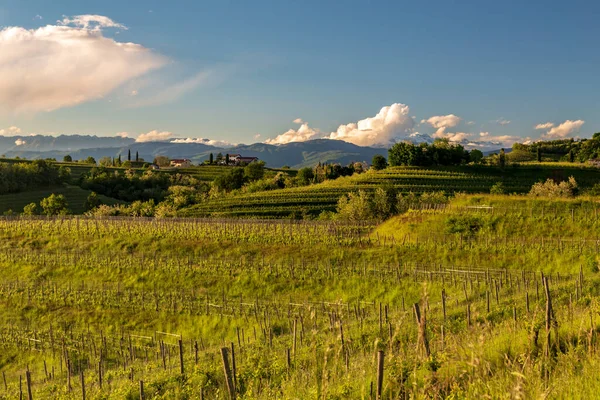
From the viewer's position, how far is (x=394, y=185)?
76375mm

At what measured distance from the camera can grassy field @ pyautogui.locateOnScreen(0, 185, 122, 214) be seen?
91.9 meters

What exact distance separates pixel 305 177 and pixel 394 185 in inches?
1471

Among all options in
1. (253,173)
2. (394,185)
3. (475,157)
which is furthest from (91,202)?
(475,157)

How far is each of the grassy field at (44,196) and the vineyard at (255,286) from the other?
5206 centimetres

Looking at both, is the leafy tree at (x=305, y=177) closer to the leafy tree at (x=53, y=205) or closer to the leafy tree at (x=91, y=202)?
the leafy tree at (x=91, y=202)

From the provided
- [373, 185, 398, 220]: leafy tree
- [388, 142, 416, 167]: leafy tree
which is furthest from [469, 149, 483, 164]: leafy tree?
[373, 185, 398, 220]: leafy tree

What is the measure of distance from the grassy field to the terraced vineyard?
3610 centimetres

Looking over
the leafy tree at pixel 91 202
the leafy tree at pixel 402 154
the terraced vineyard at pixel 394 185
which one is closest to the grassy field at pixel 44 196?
the leafy tree at pixel 91 202

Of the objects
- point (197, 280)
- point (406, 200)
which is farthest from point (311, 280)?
point (406, 200)

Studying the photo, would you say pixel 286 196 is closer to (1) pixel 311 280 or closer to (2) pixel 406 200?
(2) pixel 406 200

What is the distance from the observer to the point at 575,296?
16750 millimetres

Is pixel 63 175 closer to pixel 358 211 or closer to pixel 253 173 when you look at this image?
pixel 253 173

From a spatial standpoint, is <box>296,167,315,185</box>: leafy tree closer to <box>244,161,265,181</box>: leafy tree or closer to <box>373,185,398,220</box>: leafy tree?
<box>244,161,265,181</box>: leafy tree

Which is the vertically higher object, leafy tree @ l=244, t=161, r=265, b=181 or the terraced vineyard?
leafy tree @ l=244, t=161, r=265, b=181
